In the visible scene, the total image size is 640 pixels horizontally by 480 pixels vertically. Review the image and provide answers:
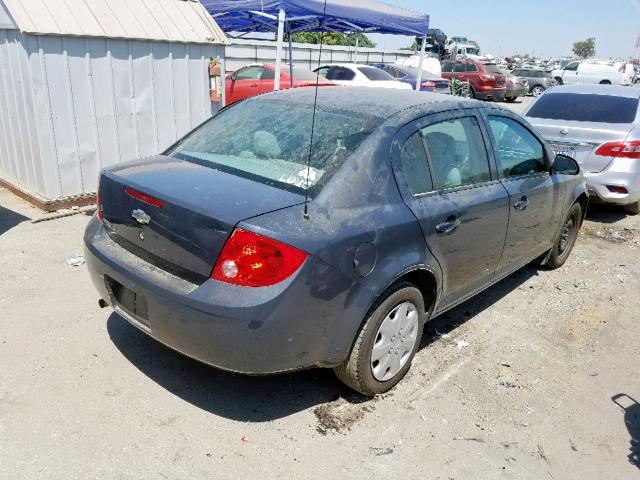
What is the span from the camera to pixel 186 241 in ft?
8.25

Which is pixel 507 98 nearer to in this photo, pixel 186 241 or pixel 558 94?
pixel 558 94

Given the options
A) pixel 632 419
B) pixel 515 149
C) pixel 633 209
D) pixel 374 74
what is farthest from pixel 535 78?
pixel 632 419

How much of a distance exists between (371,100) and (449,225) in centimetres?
90

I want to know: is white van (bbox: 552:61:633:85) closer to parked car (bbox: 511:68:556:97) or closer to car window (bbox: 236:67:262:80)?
parked car (bbox: 511:68:556:97)

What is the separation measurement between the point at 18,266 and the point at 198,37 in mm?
3599

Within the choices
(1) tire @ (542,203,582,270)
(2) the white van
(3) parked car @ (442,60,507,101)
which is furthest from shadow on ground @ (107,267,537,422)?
(2) the white van

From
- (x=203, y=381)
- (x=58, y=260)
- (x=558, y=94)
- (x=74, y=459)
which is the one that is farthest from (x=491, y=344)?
(x=558, y=94)

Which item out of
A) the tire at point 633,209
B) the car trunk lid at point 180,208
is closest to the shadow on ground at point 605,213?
the tire at point 633,209

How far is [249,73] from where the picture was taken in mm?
13555

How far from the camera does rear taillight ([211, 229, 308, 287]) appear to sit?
236cm

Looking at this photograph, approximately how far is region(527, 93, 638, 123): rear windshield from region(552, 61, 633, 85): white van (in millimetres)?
25015

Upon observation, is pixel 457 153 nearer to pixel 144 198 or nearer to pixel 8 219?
pixel 144 198

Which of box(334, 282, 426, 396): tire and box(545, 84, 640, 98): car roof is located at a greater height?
box(545, 84, 640, 98): car roof

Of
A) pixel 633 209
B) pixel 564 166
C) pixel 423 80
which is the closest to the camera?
pixel 564 166
